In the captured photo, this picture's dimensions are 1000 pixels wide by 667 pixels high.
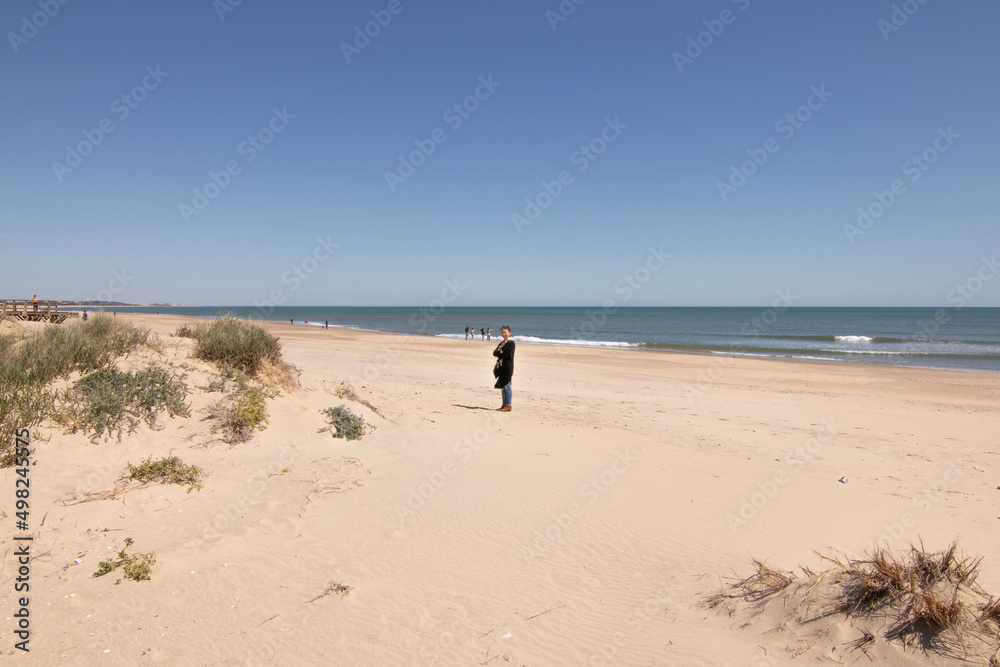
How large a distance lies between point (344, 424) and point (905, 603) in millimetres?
6501

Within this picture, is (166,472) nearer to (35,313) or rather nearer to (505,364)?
(505,364)

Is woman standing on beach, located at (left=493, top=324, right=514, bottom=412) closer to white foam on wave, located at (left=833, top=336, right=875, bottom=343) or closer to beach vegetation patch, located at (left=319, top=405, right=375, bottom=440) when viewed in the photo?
beach vegetation patch, located at (left=319, top=405, right=375, bottom=440)

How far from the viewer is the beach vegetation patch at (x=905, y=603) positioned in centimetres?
271

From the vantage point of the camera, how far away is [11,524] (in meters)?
4.21

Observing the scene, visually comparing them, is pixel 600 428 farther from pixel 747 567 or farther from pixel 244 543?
pixel 244 543

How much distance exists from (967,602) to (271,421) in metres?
7.34

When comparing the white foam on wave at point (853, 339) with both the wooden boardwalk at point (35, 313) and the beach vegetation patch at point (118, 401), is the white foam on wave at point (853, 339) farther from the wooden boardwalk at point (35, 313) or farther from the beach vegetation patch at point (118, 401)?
the wooden boardwalk at point (35, 313)

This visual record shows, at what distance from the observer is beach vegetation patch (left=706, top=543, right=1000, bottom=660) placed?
2.71 metres

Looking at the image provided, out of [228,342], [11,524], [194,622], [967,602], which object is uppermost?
[228,342]

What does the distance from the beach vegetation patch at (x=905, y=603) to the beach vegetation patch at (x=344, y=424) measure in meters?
5.42

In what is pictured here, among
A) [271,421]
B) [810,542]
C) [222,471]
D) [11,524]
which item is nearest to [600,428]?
[810,542]

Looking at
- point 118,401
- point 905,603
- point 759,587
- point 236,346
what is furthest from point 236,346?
point 905,603

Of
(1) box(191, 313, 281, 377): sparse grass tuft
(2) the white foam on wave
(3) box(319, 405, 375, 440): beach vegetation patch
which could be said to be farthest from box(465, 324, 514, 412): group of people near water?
(2) the white foam on wave

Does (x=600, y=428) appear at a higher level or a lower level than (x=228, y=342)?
lower
